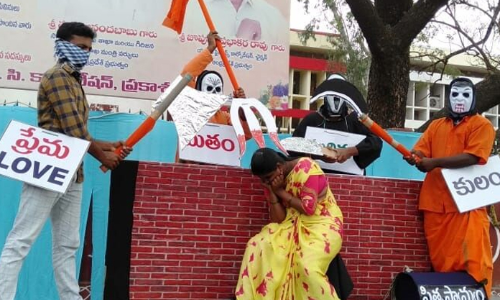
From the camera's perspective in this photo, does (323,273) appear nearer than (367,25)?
Yes

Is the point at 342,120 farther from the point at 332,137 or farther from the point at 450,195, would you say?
the point at 450,195

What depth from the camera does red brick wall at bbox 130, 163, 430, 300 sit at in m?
4.02

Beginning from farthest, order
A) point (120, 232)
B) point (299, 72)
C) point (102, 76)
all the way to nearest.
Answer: point (299, 72) → point (102, 76) → point (120, 232)

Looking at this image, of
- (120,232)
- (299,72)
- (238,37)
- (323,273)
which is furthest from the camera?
(299,72)

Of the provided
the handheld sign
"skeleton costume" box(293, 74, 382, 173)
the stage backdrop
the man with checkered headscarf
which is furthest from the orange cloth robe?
the stage backdrop

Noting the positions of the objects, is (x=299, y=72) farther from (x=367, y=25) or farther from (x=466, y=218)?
(x=466, y=218)

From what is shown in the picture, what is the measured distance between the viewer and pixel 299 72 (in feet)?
102

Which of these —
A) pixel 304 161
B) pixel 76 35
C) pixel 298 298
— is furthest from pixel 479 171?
pixel 76 35

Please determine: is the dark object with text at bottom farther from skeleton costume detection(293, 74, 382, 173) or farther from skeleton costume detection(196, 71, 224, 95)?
skeleton costume detection(196, 71, 224, 95)

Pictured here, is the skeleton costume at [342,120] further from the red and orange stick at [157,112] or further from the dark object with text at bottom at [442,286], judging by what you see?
the red and orange stick at [157,112]

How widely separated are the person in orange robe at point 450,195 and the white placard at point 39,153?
8.09 feet

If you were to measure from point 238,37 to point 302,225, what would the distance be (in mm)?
Answer: 3987

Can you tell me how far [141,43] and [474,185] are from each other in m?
4.30

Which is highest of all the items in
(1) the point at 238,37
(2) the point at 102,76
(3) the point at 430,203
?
(1) the point at 238,37
